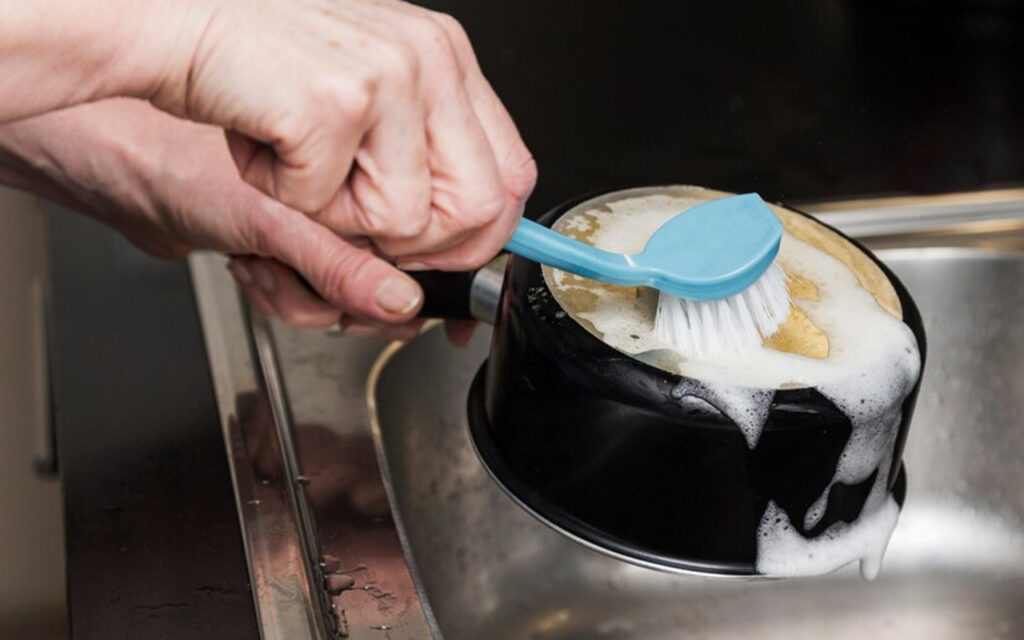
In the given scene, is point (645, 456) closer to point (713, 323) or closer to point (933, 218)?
point (713, 323)

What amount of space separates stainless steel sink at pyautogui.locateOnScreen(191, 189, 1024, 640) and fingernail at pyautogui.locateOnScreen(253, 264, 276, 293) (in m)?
0.03

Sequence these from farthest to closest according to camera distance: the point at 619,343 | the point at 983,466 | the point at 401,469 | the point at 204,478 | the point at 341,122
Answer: the point at 983,466, the point at 401,469, the point at 204,478, the point at 619,343, the point at 341,122

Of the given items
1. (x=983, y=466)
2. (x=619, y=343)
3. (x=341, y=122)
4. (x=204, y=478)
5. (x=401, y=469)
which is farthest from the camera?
(x=983, y=466)

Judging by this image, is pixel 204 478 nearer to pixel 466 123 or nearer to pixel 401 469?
pixel 401 469

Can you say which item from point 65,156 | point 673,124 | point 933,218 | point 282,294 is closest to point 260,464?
point 282,294

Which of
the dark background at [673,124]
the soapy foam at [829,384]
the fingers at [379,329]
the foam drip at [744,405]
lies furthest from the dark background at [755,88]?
the foam drip at [744,405]

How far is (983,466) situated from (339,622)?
0.52 meters

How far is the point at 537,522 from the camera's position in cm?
90

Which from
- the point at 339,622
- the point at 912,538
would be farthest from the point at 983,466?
the point at 339,622

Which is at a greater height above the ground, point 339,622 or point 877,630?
point 339,622

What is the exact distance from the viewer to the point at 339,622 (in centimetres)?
65

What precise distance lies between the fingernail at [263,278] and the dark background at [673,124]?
0.05m

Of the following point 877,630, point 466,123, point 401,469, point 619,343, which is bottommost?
point 877,630

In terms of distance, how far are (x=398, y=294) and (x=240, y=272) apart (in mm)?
155
